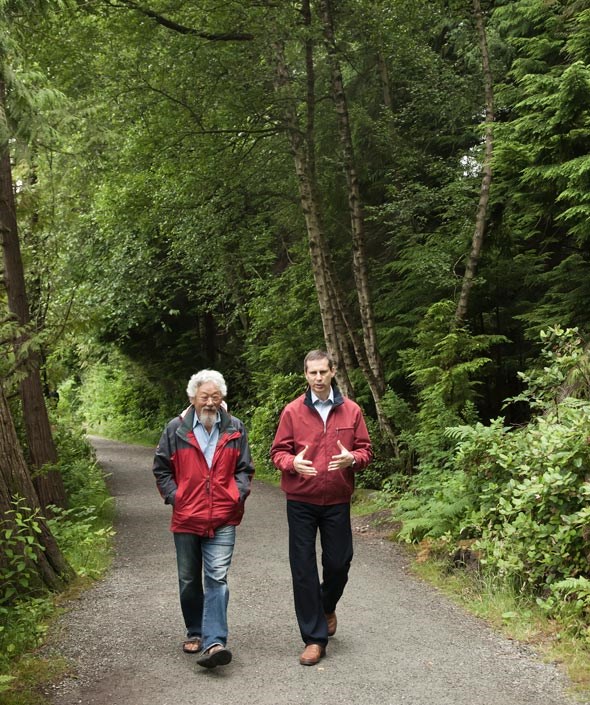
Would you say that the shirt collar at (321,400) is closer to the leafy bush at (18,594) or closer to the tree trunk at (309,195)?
the leafy bush at (18,594)

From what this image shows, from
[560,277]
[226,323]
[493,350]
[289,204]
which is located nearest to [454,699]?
[560,277]

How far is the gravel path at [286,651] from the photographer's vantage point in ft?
16.5

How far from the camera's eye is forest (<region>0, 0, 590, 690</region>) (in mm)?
7859

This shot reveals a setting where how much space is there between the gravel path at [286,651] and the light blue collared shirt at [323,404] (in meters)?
1.71

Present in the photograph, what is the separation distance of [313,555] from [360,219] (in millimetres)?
9305

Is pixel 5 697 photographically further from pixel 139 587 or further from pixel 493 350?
pixel 493 350

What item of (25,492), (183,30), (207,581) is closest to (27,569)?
(25,492)

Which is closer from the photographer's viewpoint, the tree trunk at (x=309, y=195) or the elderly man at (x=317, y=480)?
the elderly man at (x=317, y=480)

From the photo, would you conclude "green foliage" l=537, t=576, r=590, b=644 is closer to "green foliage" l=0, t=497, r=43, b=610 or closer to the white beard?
the white beard

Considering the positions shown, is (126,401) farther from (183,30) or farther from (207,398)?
(207,398)

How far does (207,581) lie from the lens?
5566mm

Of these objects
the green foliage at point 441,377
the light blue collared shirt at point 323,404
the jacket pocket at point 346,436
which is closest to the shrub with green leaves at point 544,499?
the jacket pocket at point 346,436

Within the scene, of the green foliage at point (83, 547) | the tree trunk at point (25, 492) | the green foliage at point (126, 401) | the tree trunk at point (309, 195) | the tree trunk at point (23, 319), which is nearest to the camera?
the tree trunk at point (25, 492)

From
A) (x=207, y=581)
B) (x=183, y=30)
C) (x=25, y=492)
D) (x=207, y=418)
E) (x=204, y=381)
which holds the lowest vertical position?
(x=207, y=581)
